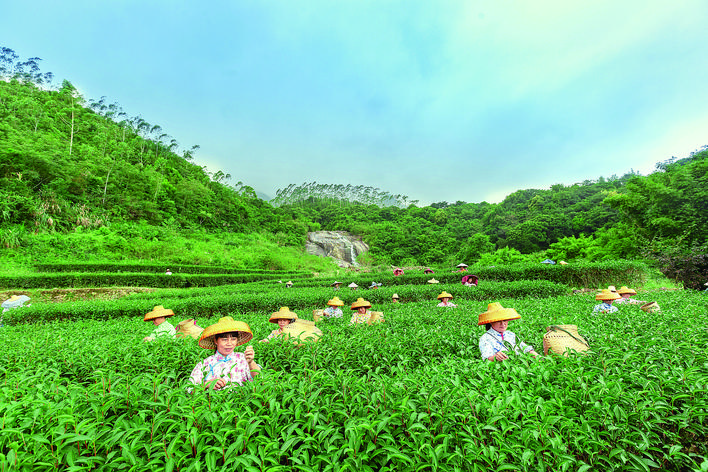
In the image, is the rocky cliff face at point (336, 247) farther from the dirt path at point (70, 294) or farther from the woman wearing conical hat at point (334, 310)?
the woman wearing conical hat at point (334, 310)

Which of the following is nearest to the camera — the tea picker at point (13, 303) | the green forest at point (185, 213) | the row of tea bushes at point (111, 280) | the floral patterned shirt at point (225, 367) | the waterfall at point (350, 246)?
the floral patterned shirt at point (225, 367)

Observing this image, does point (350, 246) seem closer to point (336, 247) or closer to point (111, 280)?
point (336, 247)

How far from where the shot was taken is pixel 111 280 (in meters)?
14.6

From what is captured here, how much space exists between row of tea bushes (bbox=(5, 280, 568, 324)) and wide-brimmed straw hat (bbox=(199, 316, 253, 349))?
6684mm

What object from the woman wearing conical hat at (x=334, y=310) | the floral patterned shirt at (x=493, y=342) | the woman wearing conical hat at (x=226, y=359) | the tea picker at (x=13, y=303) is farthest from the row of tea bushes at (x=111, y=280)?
the floral patterned shirt at (x=493, y=342)

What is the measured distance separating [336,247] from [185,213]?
25535 millimetres

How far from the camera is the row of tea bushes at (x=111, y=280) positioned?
499 inches

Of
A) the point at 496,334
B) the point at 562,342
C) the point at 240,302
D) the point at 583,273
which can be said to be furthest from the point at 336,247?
the point at 562,342

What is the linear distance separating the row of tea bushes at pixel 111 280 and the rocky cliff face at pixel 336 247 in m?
27.9

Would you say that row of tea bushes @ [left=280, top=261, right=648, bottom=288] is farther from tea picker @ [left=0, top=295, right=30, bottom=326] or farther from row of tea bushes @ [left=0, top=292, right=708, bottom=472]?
tea picker @ [left=0, top=295, right=30, bottom=326]

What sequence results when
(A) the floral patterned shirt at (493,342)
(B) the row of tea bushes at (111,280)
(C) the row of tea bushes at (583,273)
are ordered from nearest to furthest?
(A) the floral patterned shirt at (493,342) < (C) the row of tea bushes at (583,273) < (B) the row of tea bushes at (111,280)

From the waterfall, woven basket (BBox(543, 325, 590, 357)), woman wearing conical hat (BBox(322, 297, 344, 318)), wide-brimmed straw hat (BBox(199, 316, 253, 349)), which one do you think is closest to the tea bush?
woman wearing conical hat (BBox(322, 297, 344, 318))

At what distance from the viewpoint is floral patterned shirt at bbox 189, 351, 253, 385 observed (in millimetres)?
2570

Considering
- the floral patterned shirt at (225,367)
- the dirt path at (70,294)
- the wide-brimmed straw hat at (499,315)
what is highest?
the wide-brimmed straw hat at (499,315)
